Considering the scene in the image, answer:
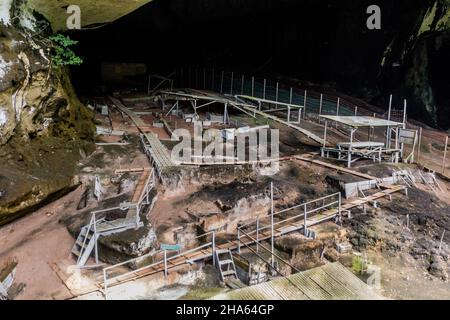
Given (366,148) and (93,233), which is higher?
(366,148)

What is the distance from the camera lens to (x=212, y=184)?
16047mm

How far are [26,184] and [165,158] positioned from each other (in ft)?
18.0

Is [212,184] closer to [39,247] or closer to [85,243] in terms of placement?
[85,243]

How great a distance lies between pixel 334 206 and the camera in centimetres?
1489

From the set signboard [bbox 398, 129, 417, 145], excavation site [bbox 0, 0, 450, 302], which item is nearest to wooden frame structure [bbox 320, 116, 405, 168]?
excavation site [bbox 0, 0, 450, 302]

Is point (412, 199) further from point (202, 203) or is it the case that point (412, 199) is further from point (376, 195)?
point (202, 203)

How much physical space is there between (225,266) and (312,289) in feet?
10.1

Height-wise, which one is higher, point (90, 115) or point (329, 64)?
point (329, 64)

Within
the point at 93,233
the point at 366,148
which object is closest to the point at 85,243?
the point at 93,233

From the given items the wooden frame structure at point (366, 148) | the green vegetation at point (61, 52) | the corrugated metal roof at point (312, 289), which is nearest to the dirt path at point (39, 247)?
the corrugated metal roof at point (312, 289)

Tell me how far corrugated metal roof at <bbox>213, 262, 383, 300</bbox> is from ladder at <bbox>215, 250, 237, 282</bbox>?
2.21 m

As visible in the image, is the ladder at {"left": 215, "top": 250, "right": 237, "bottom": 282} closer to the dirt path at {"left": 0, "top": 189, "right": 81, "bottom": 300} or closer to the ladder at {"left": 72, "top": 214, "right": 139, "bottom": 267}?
the ladder at {"left": 72, "top": 214, "right": 139, "bottom": 267}

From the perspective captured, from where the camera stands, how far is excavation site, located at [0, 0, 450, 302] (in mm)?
10867

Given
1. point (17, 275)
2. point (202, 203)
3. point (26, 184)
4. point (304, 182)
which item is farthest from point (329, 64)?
point (17, 275)
